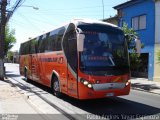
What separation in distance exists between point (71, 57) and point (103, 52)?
127 centimetres

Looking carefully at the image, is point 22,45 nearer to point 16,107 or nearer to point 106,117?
point 16,107

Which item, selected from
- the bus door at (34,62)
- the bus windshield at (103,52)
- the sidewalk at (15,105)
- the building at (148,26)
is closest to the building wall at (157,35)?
the building at (148,26)

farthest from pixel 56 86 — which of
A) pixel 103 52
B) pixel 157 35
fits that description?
pixel 157 35

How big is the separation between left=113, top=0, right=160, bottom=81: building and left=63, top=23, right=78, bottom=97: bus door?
13.0 metres

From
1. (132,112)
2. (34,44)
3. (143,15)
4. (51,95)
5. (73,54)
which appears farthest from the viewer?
(143,15)

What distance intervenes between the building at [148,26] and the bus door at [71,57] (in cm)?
1297

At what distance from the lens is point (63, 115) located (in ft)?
34.4

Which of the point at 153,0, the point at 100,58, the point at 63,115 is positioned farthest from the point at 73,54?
the point at 153,0

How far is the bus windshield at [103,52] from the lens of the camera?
11.2m

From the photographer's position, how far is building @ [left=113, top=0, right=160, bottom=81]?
2500 cm

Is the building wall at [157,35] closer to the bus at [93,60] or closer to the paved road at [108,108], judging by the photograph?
the paved road at [108,108]

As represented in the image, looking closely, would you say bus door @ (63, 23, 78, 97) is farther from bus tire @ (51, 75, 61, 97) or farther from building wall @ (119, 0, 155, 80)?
building wall @ (119, 0, 155, 80)

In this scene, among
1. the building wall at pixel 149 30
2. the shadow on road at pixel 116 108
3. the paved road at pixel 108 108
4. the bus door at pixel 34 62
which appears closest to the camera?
the paved road at pixel 108 108

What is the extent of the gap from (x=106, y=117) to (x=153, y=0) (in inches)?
671
